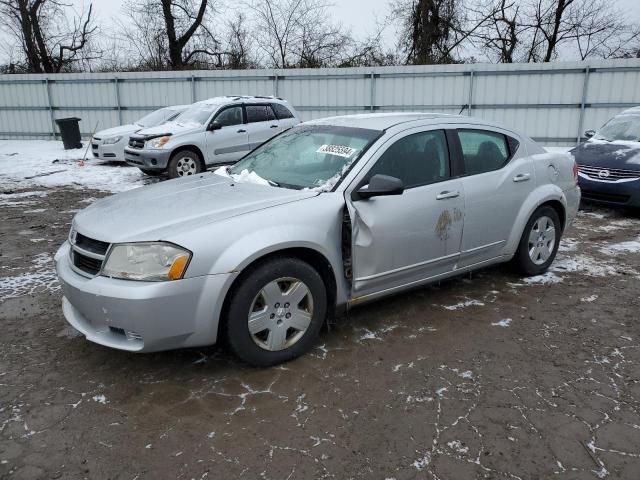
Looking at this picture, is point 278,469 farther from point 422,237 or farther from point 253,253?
point 422,237

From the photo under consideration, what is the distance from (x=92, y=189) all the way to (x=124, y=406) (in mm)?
8160

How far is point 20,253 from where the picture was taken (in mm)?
5871

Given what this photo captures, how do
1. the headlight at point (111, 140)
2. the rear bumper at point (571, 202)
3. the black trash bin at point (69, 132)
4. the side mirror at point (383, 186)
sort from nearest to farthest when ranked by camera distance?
the side mirror at point (383, 186) < the rear bumper at point (571, 202) < the headlight at point (111, 140) < the black trash bin at point (69, 132)

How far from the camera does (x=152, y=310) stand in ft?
9.55

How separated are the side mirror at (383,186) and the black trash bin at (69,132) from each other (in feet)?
47.7

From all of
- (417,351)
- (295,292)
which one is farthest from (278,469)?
(417,351)

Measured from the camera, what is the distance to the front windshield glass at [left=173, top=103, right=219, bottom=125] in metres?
10.8

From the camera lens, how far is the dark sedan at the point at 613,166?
7555mm

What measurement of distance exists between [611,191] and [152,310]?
7133 mm

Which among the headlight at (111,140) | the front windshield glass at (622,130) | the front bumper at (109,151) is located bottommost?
the front bumper at (109,151)

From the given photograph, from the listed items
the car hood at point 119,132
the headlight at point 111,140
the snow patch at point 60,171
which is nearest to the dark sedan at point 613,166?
the snow patch at point 60,171

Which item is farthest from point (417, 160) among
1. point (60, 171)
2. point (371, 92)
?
point (371, 92)

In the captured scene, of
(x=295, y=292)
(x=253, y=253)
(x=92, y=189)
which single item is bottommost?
(x=92, y=189)

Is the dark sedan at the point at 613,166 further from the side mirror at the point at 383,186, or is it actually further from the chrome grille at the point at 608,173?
the side mirror at the point at 383,186
